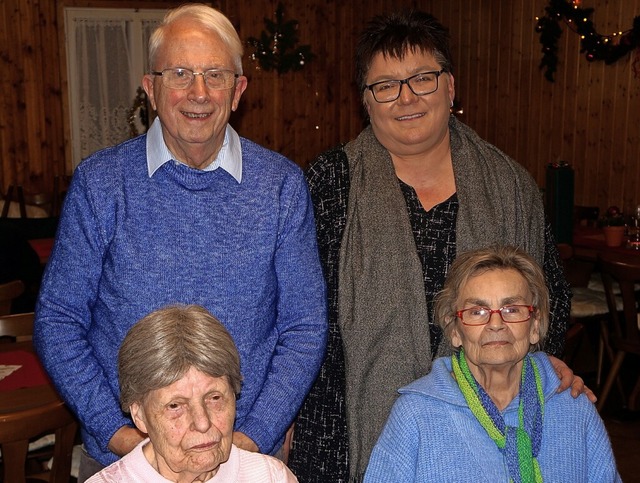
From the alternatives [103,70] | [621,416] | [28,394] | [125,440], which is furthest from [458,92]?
[125,440]

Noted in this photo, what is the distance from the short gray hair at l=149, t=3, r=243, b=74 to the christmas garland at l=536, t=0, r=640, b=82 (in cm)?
591

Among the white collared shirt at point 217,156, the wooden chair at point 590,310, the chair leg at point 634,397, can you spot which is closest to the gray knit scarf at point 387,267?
the white collared shirt at point 217,156

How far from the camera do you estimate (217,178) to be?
1.95 m

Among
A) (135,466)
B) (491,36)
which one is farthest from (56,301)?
(491,36)

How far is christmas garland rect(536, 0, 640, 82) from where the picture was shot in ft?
23.6

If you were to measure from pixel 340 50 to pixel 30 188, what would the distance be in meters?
3.73

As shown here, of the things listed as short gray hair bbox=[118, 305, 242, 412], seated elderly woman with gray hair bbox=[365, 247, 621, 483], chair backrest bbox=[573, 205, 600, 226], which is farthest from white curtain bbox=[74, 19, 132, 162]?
short gray hair bbox=[118, 305, 242, 412]

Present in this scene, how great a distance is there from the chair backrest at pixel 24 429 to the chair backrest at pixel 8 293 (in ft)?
4.33

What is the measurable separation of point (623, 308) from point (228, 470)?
127 inches

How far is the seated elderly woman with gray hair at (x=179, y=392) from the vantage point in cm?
163

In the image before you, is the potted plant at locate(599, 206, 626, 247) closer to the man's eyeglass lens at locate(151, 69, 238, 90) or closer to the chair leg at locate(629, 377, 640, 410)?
the chair leg at locate(629, 377, 640, 410)

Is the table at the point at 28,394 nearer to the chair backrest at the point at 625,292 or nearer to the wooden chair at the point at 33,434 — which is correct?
the wooden chair at the point at 33,434

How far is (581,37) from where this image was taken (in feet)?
25.2

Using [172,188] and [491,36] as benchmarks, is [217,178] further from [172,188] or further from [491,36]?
[491,36]
